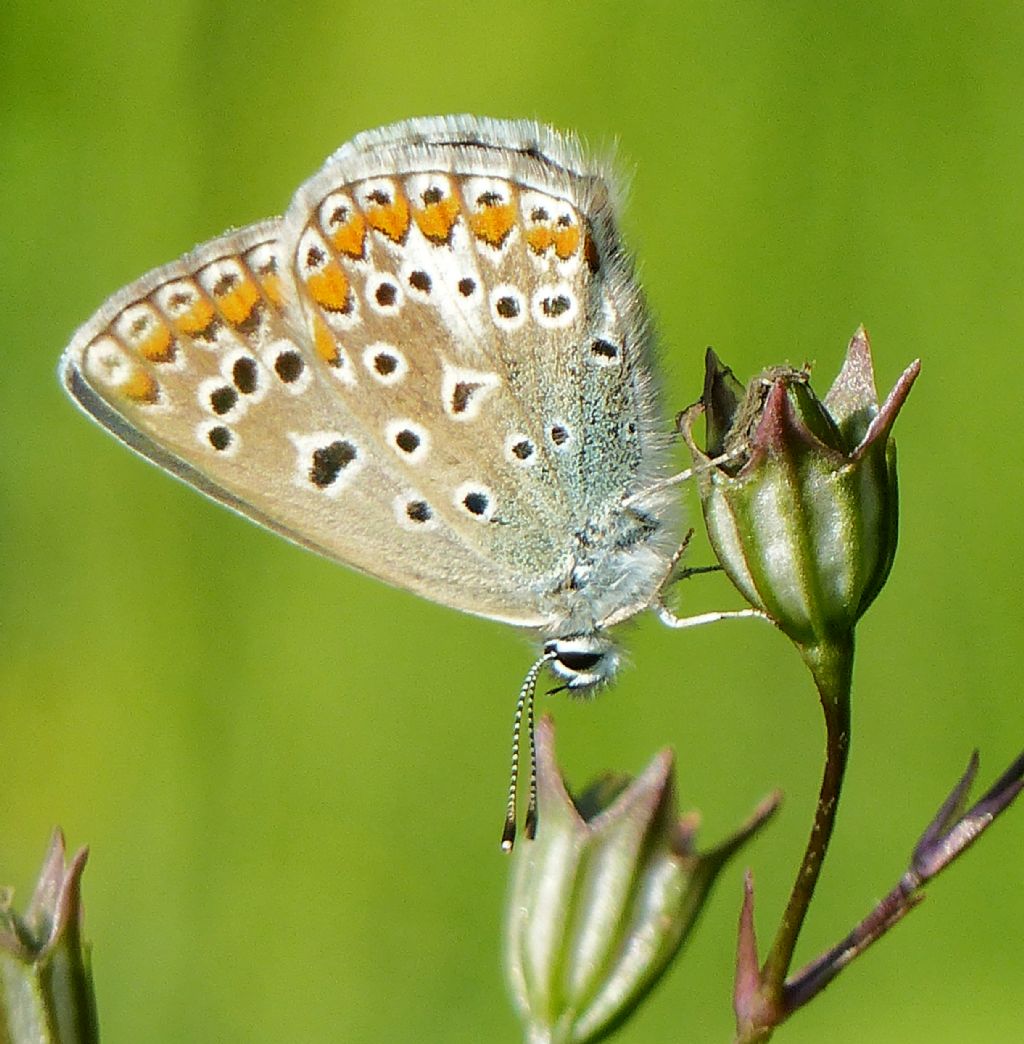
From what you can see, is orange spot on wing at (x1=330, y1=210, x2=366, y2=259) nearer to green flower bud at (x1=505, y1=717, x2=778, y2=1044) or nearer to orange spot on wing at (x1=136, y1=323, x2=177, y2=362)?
orange spot on wing at (x1=136, y1=323, x2=177, y2=362)

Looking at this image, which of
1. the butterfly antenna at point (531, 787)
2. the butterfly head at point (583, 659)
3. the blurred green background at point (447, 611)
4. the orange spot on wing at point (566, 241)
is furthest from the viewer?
the blurred green background at point (447, 611)

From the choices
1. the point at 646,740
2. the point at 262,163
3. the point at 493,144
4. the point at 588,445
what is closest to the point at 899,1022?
the point at 646,740

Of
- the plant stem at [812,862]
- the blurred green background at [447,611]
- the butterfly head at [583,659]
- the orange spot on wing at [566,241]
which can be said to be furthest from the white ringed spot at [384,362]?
the blurred green background at [447,611]

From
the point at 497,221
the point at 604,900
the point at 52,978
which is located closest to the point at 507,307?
the point at 497,221

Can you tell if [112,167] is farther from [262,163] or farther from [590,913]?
[590,913]

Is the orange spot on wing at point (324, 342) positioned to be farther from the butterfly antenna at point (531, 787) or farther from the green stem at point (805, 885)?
the green stem at point (805, 885)
